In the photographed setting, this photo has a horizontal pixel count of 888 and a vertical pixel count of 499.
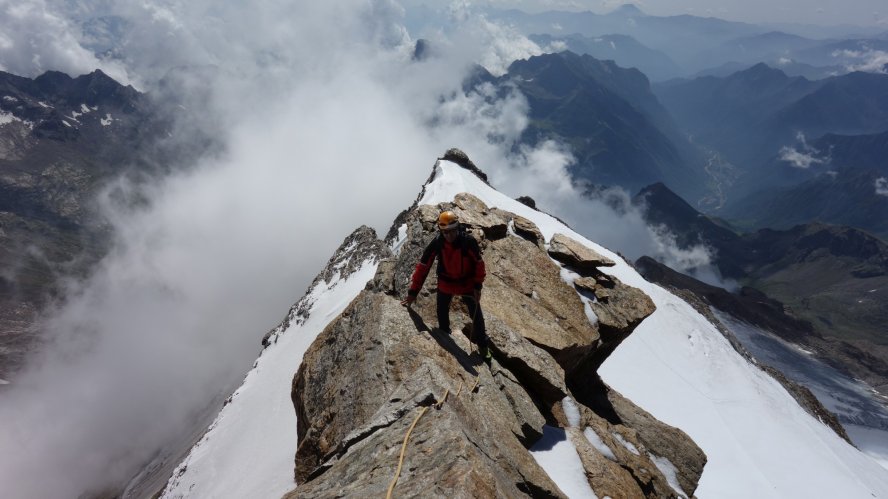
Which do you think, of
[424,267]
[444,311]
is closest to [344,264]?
[444,311]

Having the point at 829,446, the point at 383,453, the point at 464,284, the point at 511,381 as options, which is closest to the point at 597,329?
the point at 511,381

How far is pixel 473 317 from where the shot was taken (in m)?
12.7

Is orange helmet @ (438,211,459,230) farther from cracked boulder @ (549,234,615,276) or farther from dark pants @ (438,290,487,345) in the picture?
cracked boulder @ (549,234,615,276)

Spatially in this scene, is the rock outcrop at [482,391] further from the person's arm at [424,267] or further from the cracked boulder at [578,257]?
the person's arm at [424,267]

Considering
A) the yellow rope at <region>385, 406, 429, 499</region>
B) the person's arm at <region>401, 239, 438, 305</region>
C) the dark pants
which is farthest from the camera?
the dark pants

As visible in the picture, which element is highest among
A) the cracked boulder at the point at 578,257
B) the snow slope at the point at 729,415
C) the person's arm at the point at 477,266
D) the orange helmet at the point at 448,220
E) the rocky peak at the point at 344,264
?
the rocky peak at the point at 344,264

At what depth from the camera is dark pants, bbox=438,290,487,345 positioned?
12297 mm

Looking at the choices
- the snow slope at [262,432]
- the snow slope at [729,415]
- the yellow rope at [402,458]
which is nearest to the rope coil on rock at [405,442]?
the yellow rope at [402,458]

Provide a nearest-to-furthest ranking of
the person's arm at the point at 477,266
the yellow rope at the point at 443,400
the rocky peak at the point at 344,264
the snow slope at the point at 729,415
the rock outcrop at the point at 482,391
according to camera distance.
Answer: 1. the rock outcrop at the point at 482,391
2. the yellow rope at the point at 443,400
3. the person's arm at the point at 477,266
4. the snow slope at the point at 729,415
5. the rocky peak at the point at 344,264

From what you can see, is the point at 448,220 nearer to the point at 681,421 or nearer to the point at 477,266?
the point at 477,266

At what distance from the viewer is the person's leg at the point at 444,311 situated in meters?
12.7

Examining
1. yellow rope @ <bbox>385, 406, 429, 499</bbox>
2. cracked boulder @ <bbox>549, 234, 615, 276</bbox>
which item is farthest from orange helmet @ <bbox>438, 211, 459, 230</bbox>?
cracked boulder @ <bbox>549, 234, 615, 276</bbox>

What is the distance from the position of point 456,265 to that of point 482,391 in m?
3.45

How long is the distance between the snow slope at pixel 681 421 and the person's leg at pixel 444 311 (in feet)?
31.1
